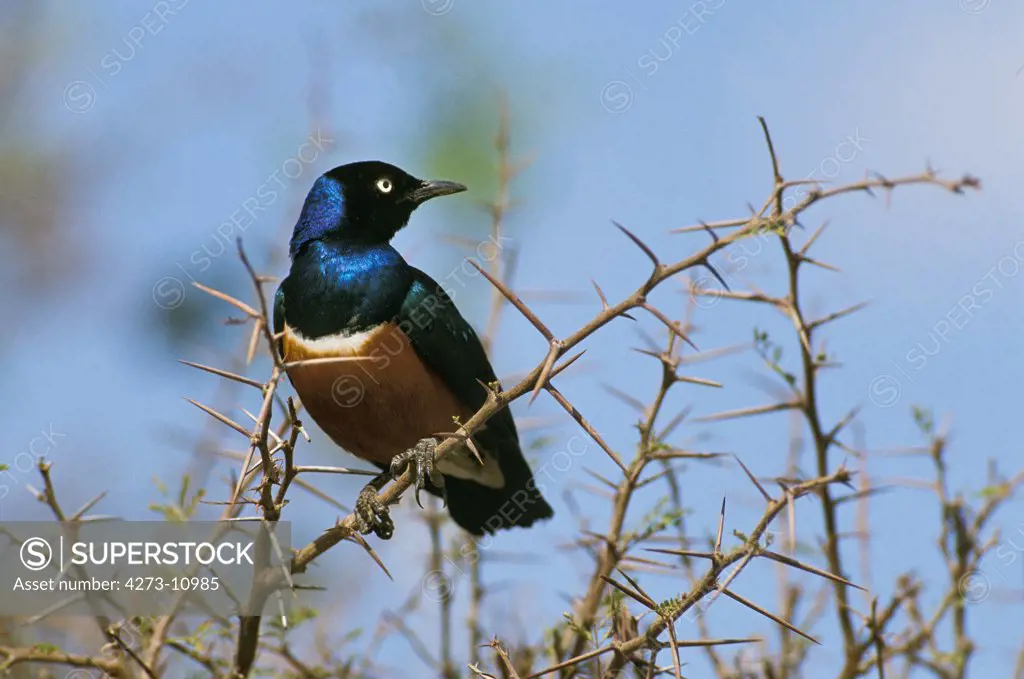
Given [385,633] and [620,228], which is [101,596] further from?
[620,228]

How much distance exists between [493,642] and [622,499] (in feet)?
3.33

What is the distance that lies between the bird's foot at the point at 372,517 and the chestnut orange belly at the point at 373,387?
282 mm

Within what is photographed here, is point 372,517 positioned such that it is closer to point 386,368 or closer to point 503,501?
point 386,368

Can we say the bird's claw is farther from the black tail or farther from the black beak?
the black beak

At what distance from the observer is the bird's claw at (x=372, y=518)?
4.25 meters

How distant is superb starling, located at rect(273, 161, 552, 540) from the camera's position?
4.56 meters

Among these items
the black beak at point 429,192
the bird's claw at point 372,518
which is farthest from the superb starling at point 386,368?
the black beak at point 429,192

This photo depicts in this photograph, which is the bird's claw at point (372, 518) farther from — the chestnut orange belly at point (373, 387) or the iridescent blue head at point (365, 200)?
the iridescent blue head at point (365, 200)

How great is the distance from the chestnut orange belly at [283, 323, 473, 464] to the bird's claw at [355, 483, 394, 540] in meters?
0.29

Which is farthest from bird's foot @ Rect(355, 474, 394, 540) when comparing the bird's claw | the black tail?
the black tail

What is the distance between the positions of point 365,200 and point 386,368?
123 cm

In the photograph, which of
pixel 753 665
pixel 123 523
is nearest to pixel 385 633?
pixel 123 523

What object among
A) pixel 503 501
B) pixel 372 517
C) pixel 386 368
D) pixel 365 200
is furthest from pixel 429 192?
pixel 372 517

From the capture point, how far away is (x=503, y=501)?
16.9 ft
